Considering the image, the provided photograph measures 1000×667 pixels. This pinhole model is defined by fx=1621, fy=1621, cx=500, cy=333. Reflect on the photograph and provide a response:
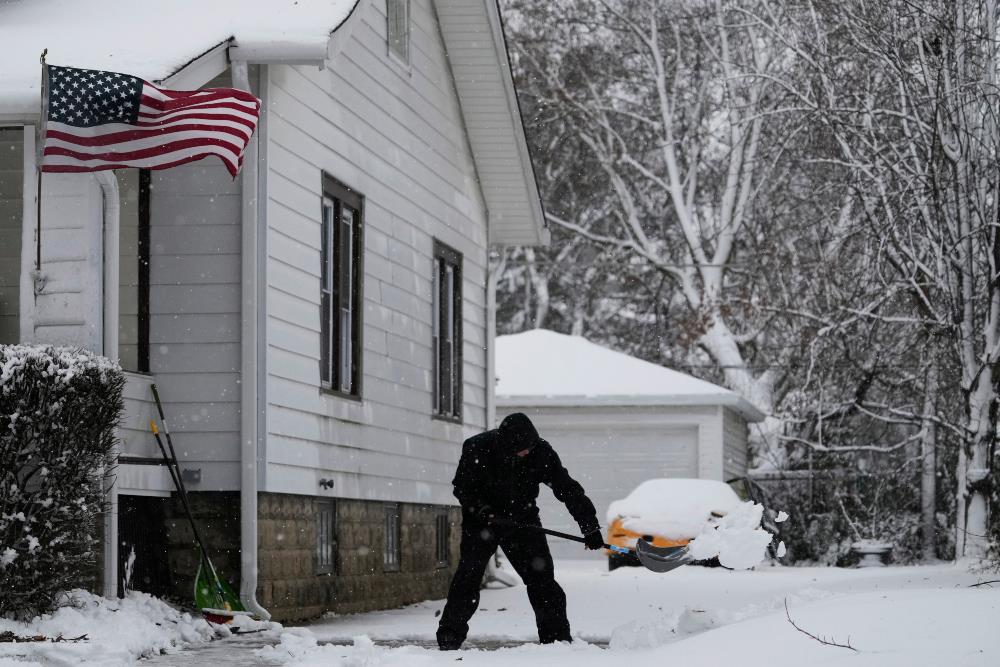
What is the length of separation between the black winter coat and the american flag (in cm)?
244

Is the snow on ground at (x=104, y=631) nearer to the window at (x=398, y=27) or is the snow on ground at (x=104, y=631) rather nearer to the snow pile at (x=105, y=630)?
the snow pile at (x=105, y=630)

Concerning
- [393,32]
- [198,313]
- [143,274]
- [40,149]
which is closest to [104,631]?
[40,149]

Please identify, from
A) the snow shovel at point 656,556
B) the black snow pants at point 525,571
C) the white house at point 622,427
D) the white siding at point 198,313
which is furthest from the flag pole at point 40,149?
the white house at point 622,427

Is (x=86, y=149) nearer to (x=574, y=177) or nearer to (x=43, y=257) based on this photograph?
(x=43, y=257)

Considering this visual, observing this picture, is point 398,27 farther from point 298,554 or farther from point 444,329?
point 298,554

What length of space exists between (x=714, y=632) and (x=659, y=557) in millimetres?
2205

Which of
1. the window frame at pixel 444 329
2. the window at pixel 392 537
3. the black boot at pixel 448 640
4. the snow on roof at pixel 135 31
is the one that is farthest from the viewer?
the window frame at pixel 444 329

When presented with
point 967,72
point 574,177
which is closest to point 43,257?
point 967,72

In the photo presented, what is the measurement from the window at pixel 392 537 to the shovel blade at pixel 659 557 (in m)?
5.49

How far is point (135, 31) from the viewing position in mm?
11461

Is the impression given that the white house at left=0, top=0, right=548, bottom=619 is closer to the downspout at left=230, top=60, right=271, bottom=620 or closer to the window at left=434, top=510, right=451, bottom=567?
the downspout at left=230, top=60, right=271, bottom=620

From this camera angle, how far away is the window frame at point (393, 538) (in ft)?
51.5

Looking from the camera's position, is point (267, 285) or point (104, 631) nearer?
point (104, 631)

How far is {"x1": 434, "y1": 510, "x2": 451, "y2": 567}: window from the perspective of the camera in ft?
57.6
